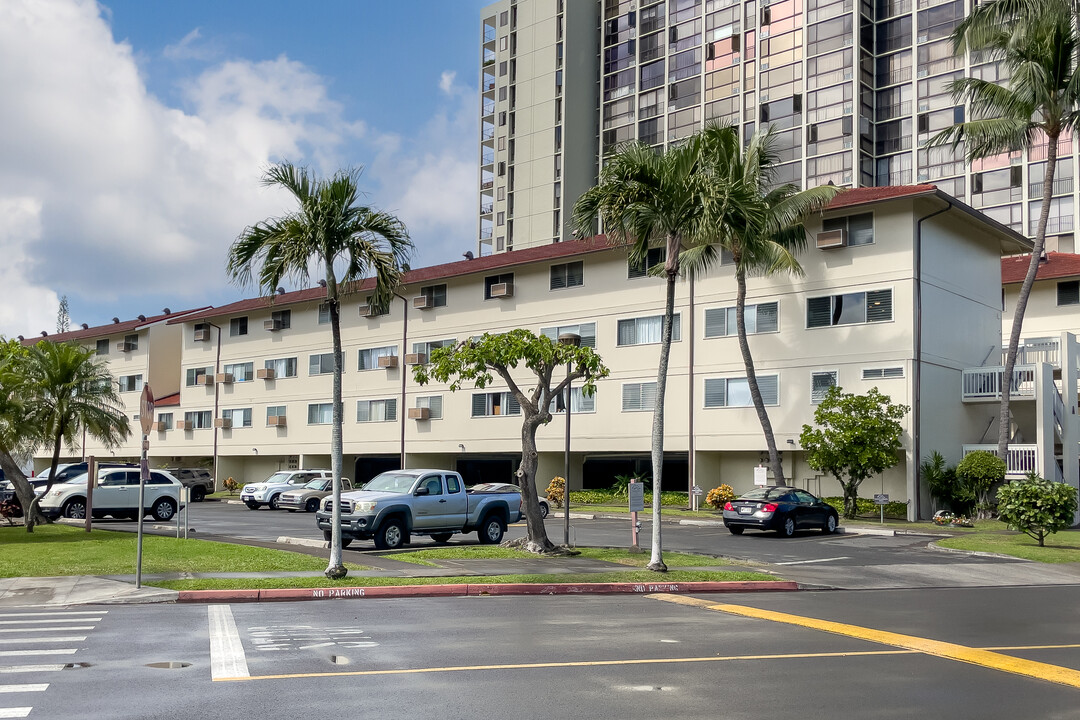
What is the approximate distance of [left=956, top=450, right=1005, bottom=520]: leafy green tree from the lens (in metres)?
35.5

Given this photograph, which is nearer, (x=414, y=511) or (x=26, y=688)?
(x=26, y=688)

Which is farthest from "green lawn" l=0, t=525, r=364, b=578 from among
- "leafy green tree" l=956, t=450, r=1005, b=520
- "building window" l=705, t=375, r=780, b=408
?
"leafy green tree" l=956, t=450, r=1005, b=520

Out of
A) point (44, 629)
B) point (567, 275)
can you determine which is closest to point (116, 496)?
point (44, 629)

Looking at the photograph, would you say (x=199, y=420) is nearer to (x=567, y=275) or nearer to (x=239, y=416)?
(x=239, y=416)

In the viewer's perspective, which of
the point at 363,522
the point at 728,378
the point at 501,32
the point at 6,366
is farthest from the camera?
the point at 501,32

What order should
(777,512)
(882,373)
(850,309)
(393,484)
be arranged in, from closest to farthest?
1. (393,484)
2. (777,512)
3. (882,373)
4. (850,309)

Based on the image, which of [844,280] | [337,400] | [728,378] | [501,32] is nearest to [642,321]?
[728,378]

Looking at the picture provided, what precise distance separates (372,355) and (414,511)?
109 feet

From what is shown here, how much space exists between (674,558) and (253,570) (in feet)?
28.8

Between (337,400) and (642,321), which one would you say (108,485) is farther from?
(642,321)

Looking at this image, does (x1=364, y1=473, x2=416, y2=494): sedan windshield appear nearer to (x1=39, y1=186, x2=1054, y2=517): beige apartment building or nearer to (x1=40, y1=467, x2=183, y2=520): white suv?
(x1=39, y1=186, x2=1054, y2=517): beige apartment building

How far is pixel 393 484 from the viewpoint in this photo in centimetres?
2362

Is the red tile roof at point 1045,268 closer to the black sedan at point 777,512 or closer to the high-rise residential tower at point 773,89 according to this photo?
the black sedan at point 777,512

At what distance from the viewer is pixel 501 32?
106 m
